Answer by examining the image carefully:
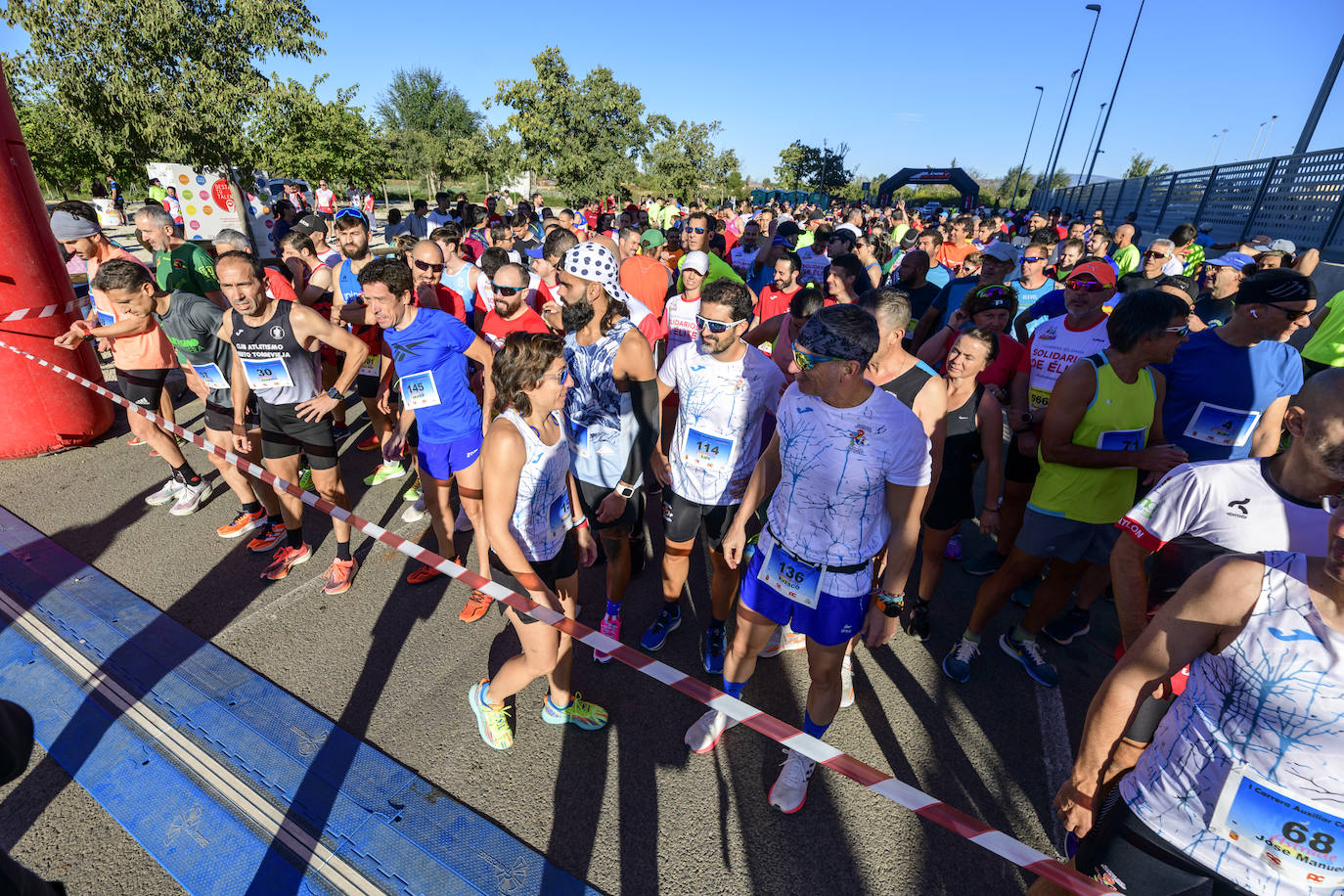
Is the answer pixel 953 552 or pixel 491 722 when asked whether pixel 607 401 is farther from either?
pixel 953 552

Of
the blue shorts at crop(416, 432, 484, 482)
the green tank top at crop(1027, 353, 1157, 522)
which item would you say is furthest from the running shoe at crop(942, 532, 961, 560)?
the blue shorts at crop(416, 432, 484, 482)

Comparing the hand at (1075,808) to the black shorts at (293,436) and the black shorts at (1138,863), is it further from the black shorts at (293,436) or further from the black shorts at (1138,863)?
the black shorts at (293,436)

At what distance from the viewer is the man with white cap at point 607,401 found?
3420 millimetres

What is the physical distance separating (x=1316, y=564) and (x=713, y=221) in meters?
12.6

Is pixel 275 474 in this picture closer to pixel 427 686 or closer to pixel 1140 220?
pixel 427 686

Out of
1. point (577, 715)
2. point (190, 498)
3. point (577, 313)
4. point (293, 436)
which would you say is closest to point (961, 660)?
point (577, 715)

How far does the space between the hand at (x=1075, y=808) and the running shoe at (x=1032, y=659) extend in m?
1.98

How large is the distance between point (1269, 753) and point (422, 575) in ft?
14.1

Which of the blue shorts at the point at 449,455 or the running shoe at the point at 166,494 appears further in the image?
the running shoe at the point at 166,494

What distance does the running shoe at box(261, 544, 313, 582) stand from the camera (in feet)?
14.1

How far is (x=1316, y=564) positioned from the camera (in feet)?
4.29

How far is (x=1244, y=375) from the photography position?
312 cm

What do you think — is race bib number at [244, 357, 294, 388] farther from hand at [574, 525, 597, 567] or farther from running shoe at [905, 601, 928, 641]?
running shoe at [905, 601, 928, 641]

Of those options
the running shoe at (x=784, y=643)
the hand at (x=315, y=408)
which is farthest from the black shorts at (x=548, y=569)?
the hand at (x=315, y=408)
